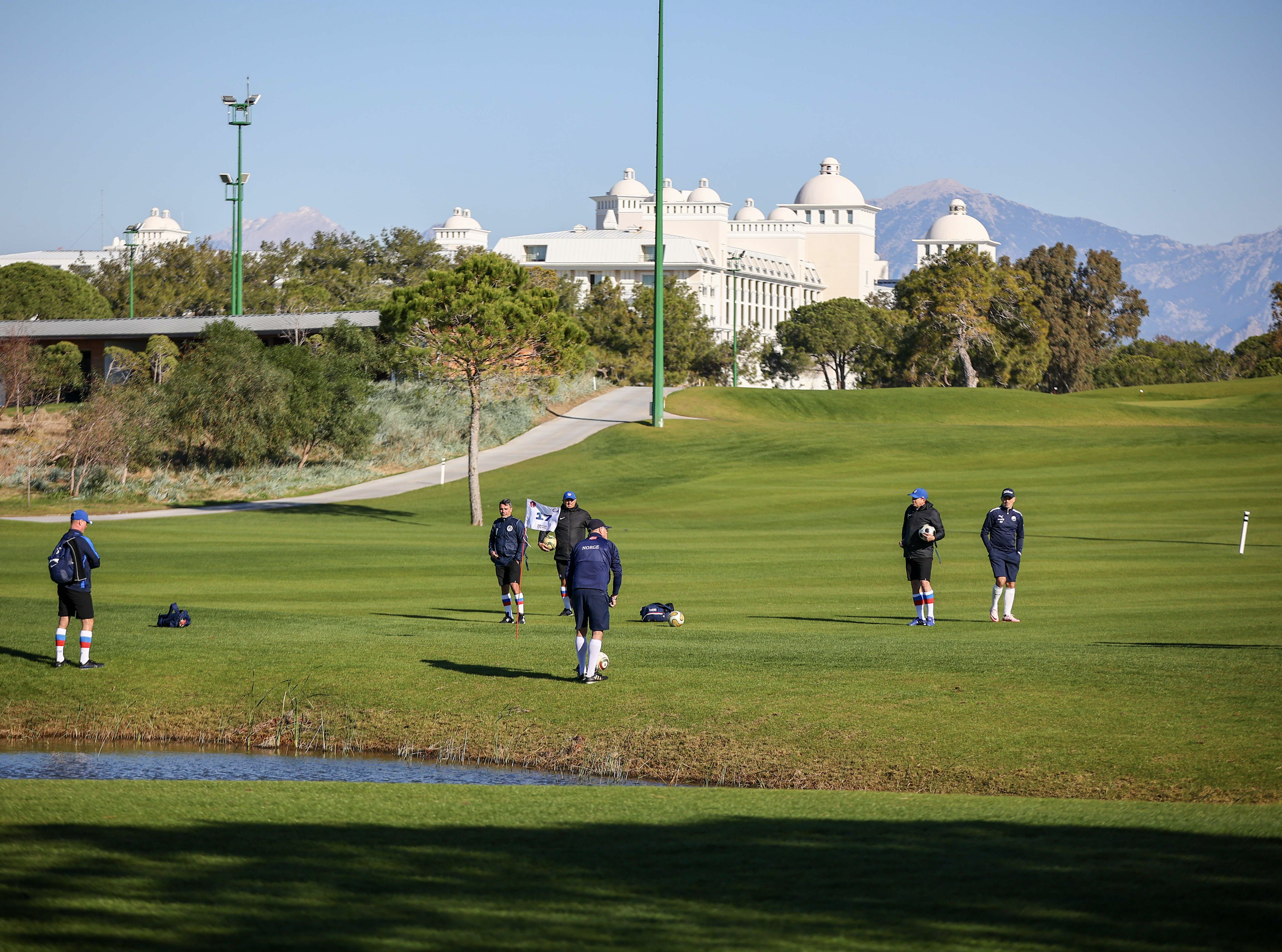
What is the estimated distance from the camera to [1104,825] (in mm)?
8695

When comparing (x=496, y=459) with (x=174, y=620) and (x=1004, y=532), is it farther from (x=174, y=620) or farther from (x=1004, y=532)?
(x=1004, y=532)

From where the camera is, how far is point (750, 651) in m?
16.5

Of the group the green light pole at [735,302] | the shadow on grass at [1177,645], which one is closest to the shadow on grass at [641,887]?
the shadow on grass at [1177,645]

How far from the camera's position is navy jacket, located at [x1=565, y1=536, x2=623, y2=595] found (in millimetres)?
14016

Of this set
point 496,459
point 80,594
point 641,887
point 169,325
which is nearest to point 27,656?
point 80,594

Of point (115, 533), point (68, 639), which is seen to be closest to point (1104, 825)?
point (68, 639)

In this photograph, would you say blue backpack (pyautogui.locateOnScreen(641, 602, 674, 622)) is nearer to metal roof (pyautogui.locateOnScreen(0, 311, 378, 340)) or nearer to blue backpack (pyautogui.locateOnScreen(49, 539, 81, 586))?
blue backpack (pyautogui.locateOnScreen(49, 539, 81, 586))

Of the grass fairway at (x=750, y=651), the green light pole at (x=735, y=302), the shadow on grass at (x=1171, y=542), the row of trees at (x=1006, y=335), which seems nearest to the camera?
the grass fairway at (x=750, y=651)

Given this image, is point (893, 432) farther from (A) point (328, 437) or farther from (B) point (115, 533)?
(B) point (115, 533)

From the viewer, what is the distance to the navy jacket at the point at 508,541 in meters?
18.8

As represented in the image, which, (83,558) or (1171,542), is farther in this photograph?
(1171,542)

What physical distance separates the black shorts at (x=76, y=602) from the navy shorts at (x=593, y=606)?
20.0ft

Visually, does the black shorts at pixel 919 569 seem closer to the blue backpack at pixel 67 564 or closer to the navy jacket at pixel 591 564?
the navy jacket at pixel 591 564

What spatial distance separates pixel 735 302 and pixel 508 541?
118 meters
